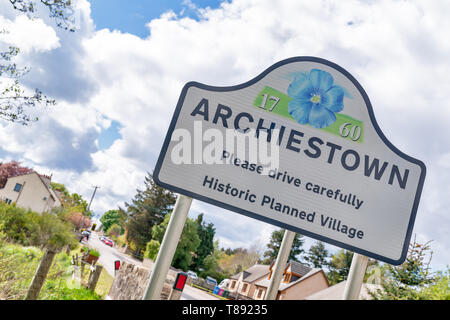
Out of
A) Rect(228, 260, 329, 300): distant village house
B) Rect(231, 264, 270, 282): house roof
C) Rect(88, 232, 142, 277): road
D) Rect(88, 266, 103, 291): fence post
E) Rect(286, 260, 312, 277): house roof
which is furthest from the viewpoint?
Rect(231, 264, 270, 282): house roof

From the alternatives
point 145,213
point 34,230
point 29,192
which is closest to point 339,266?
point 145,213

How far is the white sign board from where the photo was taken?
2.01 m

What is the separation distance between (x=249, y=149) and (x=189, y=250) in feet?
139

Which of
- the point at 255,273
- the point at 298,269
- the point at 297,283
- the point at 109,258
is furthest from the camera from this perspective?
the point at 255,273

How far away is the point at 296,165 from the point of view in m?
2.07

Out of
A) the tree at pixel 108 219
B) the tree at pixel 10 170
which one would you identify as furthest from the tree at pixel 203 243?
the tree at pixel 108 219

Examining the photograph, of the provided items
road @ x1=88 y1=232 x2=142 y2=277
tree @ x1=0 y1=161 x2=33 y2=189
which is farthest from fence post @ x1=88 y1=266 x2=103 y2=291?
tree @ x1=0 y1=161 x2=33 y2=189

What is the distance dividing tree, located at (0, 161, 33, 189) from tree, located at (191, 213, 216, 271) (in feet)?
115

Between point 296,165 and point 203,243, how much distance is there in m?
49.7

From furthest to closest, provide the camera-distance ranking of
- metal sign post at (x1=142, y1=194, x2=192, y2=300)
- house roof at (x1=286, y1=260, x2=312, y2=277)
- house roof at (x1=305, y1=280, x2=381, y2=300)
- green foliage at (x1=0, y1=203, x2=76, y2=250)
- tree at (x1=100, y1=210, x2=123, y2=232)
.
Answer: tree at (x1=100, y1=210, x2=123, y2=232) < house roof at (x1=286, y1=260, x2=312, y2=277) < green foliage at (x1=0, y1=203, x2=76, y2=250) < house roof at (x1=305, y1=280, x2=381, y2=300) < metal sign post at (x1=142, y1=194, x2=192, y2=300)

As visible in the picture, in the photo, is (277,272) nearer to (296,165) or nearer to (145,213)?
(296,165)

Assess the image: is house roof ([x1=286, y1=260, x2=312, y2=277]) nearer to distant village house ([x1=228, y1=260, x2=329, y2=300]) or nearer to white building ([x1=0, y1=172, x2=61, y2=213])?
distant village house ([x1=228, y1=260, x2=329, y2=300])

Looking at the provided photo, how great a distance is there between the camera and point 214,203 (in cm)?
199
